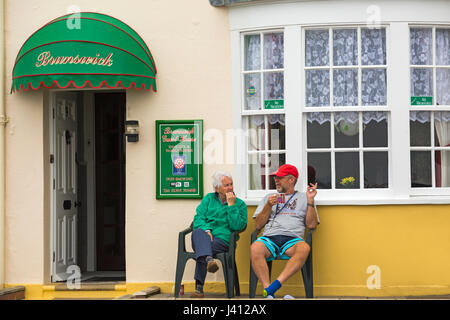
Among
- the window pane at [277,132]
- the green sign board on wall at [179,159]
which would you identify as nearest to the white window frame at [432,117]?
the window pane at [277,132]

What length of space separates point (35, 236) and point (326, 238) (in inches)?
139

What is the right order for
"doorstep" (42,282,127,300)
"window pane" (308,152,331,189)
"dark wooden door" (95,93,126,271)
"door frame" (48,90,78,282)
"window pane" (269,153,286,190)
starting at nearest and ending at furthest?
"window pane" (308,152,331,189)
"window pane" (269,153,286,190)
"doorstep" (42,282,127,300)
"door frame" (48,90,78,282)
"dark wooden door" (95,93,126,271)

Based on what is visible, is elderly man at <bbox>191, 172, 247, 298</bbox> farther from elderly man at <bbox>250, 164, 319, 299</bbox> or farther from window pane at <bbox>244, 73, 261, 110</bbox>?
window pane at <bbox>244, 73, 261, 110</bbox>

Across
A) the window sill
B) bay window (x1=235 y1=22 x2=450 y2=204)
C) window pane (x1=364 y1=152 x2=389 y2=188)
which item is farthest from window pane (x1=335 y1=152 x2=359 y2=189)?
the window sill

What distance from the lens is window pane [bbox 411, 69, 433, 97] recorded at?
8867 mm

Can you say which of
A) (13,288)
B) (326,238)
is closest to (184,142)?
(326,238)

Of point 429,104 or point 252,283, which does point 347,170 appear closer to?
point 429,104

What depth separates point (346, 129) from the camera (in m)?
8.88

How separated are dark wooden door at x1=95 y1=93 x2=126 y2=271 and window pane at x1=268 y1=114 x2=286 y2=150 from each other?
2.68 meters

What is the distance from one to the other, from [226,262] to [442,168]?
2.80 meters

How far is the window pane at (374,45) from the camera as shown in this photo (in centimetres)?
883

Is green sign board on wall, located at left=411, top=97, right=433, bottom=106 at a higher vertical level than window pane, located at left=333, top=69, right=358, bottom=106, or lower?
lower

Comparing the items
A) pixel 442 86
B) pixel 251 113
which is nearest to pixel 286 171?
pixel 251 113

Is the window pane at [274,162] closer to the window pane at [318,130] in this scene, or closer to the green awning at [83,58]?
the window pane at [318,130]
